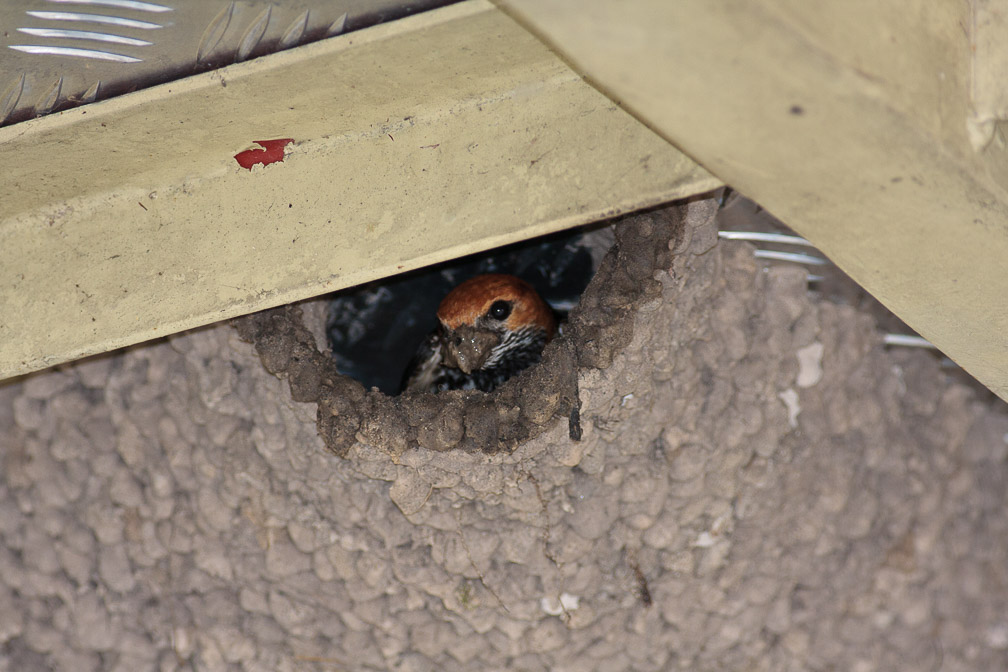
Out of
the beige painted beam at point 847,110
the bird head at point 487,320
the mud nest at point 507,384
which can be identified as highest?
the beige painted beam at point 847,110

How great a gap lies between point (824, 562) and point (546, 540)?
4.49 feet

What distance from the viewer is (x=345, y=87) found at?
7.20 ft

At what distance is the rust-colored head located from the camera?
158 inches

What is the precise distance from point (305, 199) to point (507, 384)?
1.11 meters

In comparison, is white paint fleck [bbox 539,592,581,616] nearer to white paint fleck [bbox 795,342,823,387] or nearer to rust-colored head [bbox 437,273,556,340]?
rust-colored head [bbox 437,273,556,340]

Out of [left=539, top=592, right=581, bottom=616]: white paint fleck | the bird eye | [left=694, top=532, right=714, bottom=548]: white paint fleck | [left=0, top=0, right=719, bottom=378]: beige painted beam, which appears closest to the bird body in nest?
the bird eye

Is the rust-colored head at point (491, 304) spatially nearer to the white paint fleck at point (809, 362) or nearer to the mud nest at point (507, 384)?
the mud nest at point (507, 384)

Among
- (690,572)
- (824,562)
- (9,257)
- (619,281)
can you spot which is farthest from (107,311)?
(824,562)

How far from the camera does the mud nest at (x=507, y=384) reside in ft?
10.4

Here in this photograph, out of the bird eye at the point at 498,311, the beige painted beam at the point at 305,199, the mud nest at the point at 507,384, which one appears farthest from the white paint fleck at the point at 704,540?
the beige painted beam at the point at 305,199

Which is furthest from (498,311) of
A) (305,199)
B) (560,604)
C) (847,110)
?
(847,110)

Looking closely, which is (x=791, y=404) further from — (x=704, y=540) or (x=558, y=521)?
(x=558, y=521)

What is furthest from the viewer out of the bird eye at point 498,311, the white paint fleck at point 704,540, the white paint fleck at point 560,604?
the bird eye at point 498,311

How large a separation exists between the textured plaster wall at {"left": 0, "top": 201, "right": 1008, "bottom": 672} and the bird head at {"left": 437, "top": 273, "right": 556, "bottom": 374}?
644 millimetres
